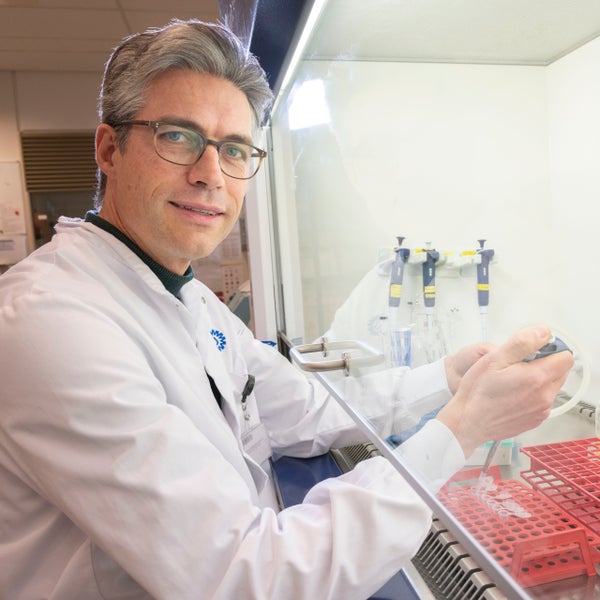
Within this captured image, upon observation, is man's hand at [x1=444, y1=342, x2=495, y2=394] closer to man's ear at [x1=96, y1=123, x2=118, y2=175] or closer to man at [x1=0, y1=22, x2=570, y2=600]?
man at [x1=0, y1=22, x2=570, y2=600]

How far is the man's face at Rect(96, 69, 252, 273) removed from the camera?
2.98ft

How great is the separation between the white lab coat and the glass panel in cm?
13

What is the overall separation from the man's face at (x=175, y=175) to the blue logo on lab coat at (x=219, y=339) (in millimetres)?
309

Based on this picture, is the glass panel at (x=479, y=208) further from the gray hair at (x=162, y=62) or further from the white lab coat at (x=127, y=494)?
the gray hair at (x=162, y=62)

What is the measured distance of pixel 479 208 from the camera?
823mm

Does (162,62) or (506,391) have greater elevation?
(162,62)

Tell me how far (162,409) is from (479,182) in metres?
0.62

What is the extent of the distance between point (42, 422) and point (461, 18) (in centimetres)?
90

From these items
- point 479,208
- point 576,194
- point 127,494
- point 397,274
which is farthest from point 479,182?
point 127,494

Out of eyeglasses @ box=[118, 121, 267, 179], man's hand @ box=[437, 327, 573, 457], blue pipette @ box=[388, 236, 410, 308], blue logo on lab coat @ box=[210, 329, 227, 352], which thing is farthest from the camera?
blue logo on lab coat @ box=[210, 329, 227, 352]

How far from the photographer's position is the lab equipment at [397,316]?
975 mm

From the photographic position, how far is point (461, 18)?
2.72ft

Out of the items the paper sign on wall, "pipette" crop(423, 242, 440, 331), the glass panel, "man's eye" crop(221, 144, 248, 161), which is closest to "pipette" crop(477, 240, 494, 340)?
the glass panel

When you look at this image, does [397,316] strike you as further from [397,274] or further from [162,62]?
[162,62]
